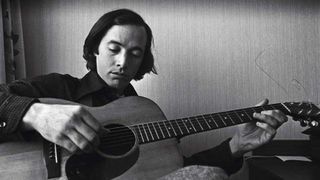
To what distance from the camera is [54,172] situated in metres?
0.74

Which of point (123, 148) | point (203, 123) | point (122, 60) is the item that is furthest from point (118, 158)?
point (122, 60)

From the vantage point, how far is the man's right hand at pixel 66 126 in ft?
2.36

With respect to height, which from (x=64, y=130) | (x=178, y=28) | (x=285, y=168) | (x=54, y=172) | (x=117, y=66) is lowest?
(x=285, y=168)

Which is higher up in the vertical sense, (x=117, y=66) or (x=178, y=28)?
(x=178, y=28)

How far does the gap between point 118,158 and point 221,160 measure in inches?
17.0

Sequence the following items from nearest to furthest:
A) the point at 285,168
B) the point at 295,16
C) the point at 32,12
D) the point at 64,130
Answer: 1. the point at 64,130
2. the point at 285,168
3. the point at 32,12
4. the point at 295,16

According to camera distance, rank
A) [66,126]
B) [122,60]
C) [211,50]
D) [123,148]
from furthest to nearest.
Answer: [211,50] → [122,60] → [123,148] → [66,126]

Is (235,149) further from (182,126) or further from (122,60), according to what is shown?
(122,60)

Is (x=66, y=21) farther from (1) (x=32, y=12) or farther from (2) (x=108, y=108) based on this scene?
(2) (x=108, y=108)

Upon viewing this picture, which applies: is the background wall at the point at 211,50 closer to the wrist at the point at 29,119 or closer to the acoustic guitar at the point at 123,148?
the acoustic guitar at the point at 123,148

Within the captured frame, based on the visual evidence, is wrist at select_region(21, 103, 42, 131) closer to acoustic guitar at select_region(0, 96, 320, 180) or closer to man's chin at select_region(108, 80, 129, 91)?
acoustic guitar at select_region(0, 96, 320, 180)

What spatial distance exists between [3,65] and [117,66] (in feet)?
1.39

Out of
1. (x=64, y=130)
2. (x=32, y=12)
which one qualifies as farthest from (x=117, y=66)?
(x=32, y=12)

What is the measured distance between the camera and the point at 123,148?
32.4 inches
